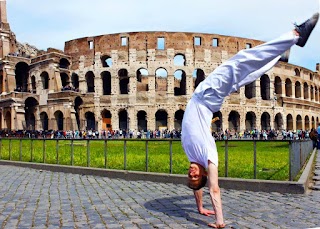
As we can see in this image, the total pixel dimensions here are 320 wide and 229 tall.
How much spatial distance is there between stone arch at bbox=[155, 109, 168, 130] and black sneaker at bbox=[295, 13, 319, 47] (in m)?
29.0

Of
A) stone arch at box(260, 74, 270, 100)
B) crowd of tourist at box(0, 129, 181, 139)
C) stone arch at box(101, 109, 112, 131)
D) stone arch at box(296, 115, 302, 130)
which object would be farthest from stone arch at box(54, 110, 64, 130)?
stone arch at box(296, 115, 302, 130)

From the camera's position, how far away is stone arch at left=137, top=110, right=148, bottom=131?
3156 centimetres

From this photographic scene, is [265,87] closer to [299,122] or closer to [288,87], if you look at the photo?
[288,87]

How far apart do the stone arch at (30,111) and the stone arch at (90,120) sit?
16.9 feet

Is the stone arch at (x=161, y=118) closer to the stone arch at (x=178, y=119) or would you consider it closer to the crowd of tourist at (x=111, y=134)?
the stone arch at (x=178, y=119)

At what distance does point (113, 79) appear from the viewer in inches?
1249

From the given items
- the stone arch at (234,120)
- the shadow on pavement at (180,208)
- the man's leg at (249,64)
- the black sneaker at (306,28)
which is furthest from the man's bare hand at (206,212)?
the stone arch at (234,120)

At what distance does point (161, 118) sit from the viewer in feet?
106

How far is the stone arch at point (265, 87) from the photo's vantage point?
3488 centimetres

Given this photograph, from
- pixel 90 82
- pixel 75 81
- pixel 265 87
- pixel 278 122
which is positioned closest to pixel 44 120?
pixel 75 81

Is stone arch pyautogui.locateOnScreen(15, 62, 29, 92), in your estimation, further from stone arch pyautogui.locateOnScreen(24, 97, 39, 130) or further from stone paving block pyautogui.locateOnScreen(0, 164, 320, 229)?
stone paving block pyautogui.locateOnScreen(0, 164, 320, 229)

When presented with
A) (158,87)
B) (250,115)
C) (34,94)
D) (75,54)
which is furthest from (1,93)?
(250,115)

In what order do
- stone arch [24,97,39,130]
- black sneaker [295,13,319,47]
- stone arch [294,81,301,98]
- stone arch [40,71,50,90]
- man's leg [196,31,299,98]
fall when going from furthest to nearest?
stone arch [294,81,301,98] → stone arch [40,71,50,90] → stone arch [24,97,39,130] → man's leg [196,31,299,98] → black sneaker [295,13,319,47]

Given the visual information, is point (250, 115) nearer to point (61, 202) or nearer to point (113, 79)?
point (113, 79)
